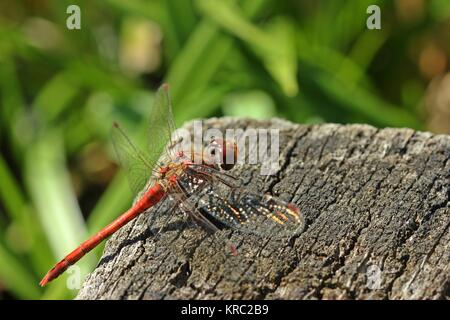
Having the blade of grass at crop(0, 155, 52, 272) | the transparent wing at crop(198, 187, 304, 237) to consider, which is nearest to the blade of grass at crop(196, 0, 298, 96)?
the transparent wing at crop(198, 187, 304, 237)

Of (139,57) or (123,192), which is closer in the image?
(123,192)

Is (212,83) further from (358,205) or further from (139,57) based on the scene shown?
(358,205)

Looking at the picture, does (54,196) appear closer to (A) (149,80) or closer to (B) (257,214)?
(A) (149,80)

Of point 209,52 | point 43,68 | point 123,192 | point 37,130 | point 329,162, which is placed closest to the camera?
point 329,162

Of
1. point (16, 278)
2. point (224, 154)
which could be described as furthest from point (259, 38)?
point (16, 278)

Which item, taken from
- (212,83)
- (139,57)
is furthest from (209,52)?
(139,57)
